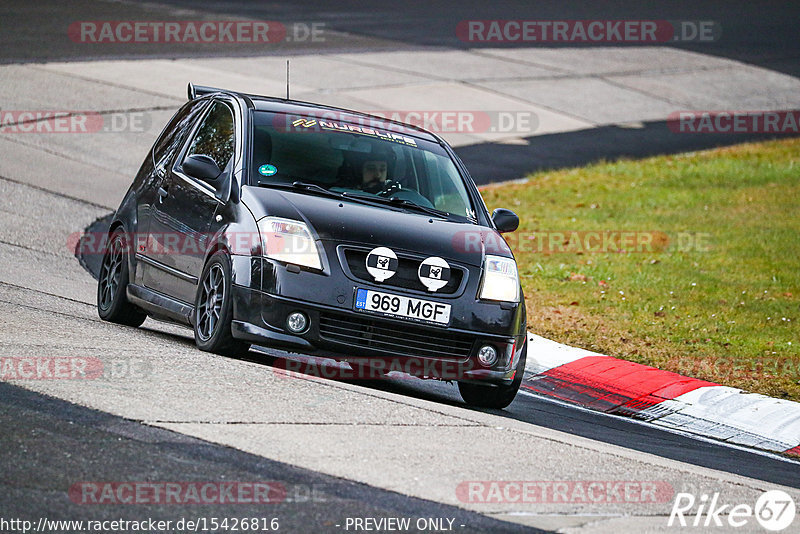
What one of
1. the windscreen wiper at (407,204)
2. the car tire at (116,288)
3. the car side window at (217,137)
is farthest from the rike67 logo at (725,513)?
the car tire at (116,288)

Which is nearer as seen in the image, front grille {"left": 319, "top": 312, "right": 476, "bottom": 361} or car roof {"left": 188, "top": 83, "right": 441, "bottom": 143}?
front grille {"left": 319, "top": 312, "right": 476, "bottom": 361}

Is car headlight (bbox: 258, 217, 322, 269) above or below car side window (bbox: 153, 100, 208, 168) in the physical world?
below

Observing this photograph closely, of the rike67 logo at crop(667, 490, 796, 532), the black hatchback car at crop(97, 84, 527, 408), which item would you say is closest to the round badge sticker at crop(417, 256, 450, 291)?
the black hatchback car at crop(97, 84, 527, 408)

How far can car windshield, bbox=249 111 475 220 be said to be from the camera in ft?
27.3

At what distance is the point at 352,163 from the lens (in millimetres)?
8523

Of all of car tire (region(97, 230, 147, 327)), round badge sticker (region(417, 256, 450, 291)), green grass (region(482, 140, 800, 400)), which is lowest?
green grass (region(482, 140, 800, 400))

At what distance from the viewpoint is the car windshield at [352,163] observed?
832cm

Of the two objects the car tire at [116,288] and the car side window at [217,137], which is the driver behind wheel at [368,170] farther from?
the car tire at [116,288]

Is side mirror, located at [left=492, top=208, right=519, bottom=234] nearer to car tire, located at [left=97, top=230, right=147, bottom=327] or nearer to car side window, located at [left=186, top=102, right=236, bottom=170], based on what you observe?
car side window, located at [left=186, top=102, right=236, bottom=170]

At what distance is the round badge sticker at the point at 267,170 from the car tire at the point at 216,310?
633mm

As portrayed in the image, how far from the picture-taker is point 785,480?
7.63 meters

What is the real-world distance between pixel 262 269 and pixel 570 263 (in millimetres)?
6949

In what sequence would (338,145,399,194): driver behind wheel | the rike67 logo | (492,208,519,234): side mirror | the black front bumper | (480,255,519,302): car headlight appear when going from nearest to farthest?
the rike67 logo → the black front bumper → (480,255,519,302): car headlight → (338,145,399,194): driver behind wheel → (492,208,519,234): side mirror

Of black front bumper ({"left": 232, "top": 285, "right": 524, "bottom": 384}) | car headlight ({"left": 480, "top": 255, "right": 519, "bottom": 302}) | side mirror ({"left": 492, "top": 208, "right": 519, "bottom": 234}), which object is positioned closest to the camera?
black front bumper ({"left": 232, "top": 285, "right": 524, "bottom": 384})
